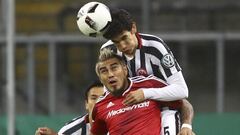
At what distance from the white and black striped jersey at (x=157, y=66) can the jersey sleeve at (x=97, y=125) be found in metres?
0.39

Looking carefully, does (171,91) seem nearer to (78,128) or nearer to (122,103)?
(122,103)

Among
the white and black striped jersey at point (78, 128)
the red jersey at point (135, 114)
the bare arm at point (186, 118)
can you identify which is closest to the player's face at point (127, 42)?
the red jersey at point (135, 114)

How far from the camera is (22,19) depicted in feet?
45.5

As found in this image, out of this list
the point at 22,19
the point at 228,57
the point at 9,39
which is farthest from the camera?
the point at 22,19

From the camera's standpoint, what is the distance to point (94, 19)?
6.38 metres

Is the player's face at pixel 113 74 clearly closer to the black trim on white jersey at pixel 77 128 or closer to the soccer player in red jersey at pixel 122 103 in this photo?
the soccer player in red jersey at pixel 122 103

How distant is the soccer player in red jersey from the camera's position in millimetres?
6418

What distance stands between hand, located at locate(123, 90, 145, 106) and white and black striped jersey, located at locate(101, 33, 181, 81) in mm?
151

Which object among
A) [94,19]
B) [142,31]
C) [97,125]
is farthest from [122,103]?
[142,31]

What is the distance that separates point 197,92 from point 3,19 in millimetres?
2759

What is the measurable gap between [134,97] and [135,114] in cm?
14

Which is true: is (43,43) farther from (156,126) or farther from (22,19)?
(156,126)

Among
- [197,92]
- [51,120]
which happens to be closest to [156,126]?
[51,120]

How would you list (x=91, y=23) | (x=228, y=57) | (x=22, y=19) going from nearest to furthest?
(x=91, y=23) → (x=228, y=57) → (x=22, y=19)
